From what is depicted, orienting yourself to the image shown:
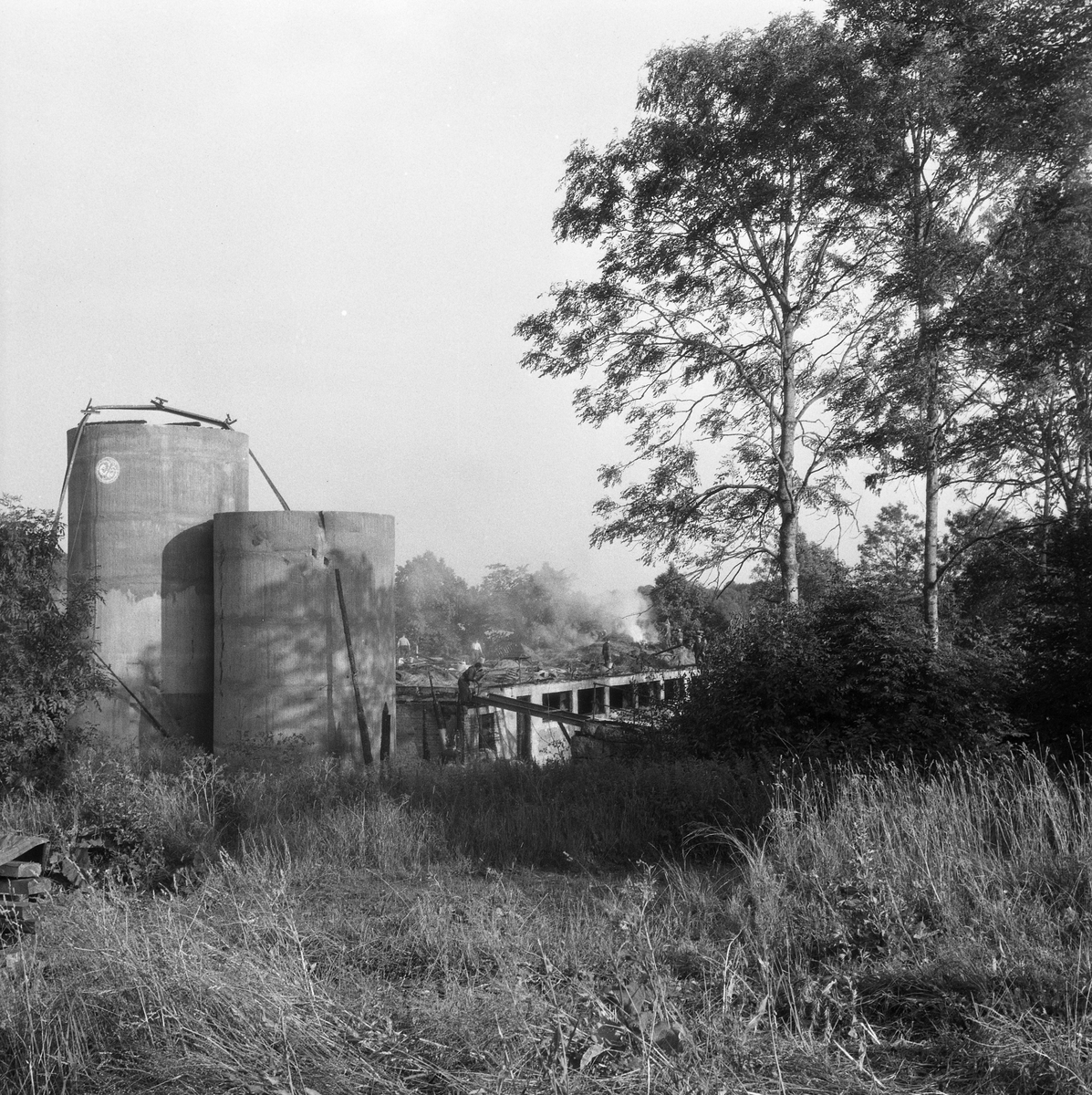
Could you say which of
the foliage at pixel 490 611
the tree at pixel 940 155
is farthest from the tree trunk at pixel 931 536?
the foliage at pixel 490 611

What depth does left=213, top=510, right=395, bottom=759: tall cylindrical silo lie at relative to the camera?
1330 centimetres

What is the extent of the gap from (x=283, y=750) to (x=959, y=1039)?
9.46 metres

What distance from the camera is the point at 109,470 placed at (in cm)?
1402

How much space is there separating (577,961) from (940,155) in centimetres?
1668

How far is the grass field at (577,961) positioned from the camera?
3508 millimetres

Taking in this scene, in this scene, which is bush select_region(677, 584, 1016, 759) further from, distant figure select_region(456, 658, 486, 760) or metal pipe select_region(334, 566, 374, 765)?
distant figure select_region(456, 658, 486, 760)

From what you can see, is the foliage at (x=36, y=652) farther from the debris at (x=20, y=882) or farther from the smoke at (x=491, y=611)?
the smoke at (x=491, y=611)

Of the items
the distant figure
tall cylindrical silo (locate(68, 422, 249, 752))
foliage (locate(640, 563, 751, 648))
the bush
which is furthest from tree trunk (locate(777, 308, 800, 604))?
tall cylindrical silo (locate(68, 422, 249, 752))

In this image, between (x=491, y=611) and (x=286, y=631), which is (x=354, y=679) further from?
(x=491, y=611)

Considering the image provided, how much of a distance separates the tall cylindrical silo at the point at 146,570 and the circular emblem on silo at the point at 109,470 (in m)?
0.01

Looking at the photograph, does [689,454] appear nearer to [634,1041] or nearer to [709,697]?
[709,697]

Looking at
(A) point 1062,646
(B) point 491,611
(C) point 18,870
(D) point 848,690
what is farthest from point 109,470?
(B) point 491,611

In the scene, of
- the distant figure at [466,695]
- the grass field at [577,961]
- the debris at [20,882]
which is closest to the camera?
the grass field at [577,961]

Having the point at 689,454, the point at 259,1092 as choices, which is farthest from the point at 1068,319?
the point at 259,1092
